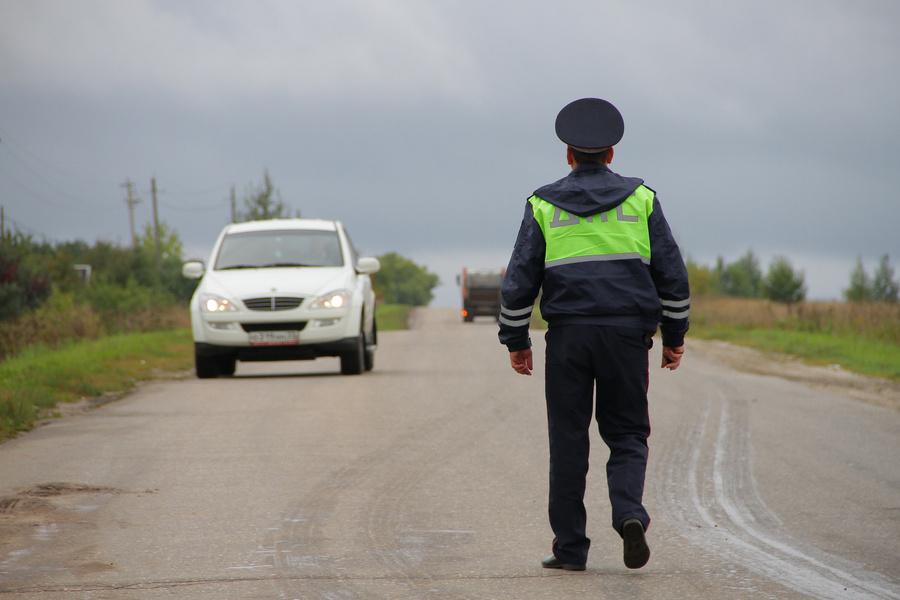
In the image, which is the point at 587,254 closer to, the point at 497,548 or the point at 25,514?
the point at 497,548

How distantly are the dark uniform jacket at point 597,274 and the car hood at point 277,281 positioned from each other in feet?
31.4

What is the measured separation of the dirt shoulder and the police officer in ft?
27.4

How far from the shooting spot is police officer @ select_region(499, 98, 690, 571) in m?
4.39

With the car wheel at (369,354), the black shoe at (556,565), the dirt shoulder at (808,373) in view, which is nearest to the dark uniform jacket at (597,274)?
Answer: the black shoe at (556,565)

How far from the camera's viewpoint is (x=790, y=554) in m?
4.86

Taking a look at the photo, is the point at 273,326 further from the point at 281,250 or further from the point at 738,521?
the point at 738,521

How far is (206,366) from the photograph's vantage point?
47.2ft

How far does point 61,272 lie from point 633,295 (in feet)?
115

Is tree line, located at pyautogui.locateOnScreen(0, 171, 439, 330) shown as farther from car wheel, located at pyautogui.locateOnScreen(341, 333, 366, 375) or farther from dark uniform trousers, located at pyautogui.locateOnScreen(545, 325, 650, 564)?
dark uniform trousers, located at pyautogui.locateOnScreen(545, 325, 650, 564)

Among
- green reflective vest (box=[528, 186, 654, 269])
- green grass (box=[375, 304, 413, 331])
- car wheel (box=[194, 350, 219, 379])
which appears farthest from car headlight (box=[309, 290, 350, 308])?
green grass (box=[375, 304, 413, 331])

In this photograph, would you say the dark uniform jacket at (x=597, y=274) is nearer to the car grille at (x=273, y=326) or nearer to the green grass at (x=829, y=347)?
the car grille at (x=273, y=326)

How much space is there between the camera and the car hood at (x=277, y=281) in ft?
45.4

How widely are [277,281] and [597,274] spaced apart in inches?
396

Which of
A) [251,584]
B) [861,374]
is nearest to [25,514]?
[251,584]
